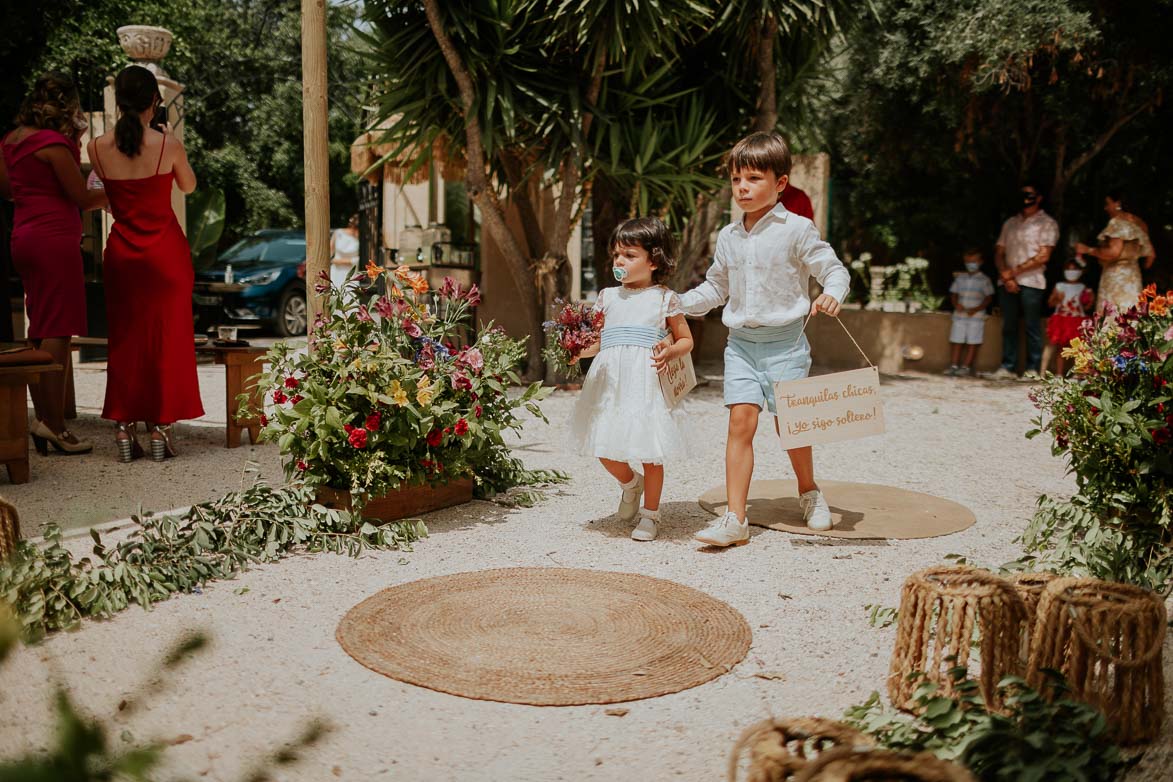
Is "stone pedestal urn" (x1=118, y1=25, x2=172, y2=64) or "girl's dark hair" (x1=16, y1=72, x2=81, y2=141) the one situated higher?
"stone pedestal urn" (x1=118, y1=25, x2=172, y2=64)

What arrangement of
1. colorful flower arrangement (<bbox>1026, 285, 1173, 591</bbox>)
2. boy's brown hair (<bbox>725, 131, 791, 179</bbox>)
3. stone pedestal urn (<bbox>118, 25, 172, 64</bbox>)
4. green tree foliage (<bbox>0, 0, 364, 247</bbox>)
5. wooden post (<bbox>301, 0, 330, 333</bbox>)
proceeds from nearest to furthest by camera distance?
colorful flower arrangement (<bbox>1026, 285, 1173, 591</bbox>)
boy's brown hair (<bbox>725, 131, 791, 179</bbox>)
wooden post (<bbox>301, 0, 330, 333</bbox>)
stone pedestal urn (<bbox>118, 25, 172, 64</bbox>)
green tree foliage (<bbox>0, 0, 364, 247</bbox>)

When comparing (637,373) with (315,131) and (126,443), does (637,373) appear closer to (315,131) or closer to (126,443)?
(315,131)

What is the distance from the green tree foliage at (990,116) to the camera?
9.00 m

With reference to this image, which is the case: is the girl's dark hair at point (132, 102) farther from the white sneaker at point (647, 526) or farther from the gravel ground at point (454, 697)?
the white sneaker at point (647, 526)

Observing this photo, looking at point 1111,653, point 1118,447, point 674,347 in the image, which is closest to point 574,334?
point 674,347

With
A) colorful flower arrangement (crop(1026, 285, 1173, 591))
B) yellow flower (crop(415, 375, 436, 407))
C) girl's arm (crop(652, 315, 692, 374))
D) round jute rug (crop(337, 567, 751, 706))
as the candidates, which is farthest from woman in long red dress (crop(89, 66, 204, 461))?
colorful flower arrangement (crop(1026, 285, 1173, 591))

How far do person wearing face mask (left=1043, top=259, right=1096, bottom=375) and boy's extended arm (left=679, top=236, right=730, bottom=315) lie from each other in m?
6.36

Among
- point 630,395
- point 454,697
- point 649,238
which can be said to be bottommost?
point 454,697

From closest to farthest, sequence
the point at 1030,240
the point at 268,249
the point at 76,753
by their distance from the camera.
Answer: the point at 76,753
the point at 1030,240
the point at 268,249

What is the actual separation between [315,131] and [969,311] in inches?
298

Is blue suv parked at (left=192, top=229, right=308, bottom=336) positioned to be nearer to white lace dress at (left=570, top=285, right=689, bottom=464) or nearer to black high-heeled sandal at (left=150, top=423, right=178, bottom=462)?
black high-heeled sandal at (left=150, top=423, right=178, bottom=462)

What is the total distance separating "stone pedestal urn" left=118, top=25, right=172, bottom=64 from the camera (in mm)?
8781

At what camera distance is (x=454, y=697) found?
102 inches

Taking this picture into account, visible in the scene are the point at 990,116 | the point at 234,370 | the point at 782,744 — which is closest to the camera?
the point at 782,744
